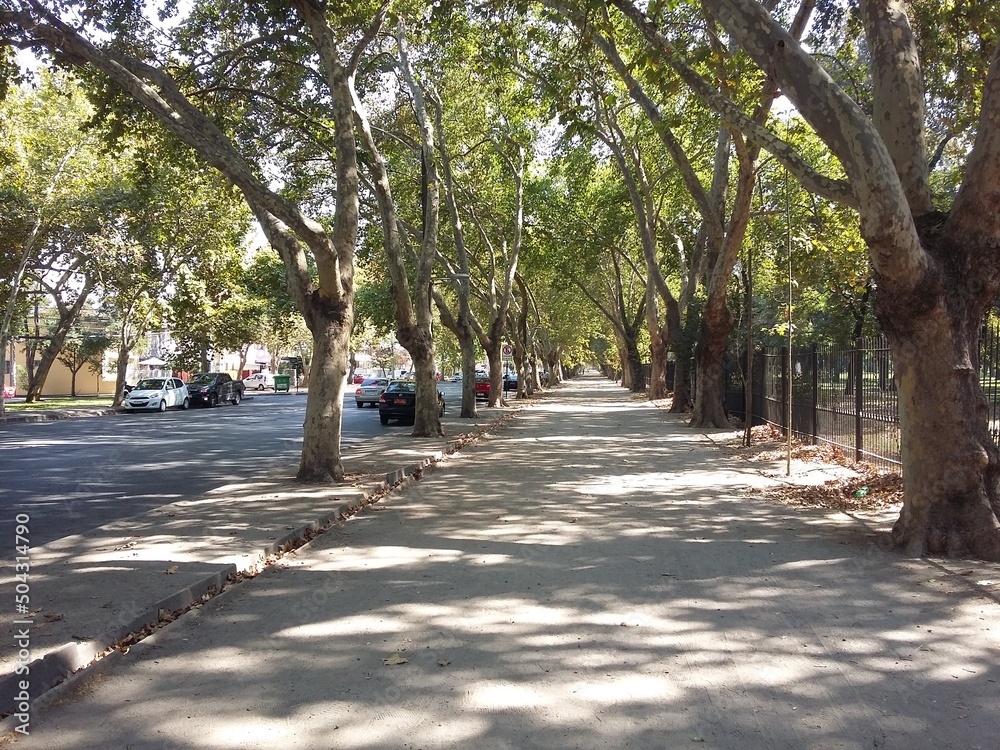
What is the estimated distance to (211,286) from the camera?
122ft

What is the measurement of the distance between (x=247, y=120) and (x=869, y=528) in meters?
13.5

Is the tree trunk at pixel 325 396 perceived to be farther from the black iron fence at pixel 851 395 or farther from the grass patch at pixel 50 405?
the grass patch at pixel 50 405

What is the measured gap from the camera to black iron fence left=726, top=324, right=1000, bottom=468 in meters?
9.43

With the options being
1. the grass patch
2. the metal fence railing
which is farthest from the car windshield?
the grass patch

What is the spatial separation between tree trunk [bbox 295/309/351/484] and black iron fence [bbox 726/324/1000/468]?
676cm

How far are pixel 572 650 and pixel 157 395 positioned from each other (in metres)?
33.6

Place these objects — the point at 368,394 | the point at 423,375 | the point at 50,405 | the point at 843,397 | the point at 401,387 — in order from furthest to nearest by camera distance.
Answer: the point at 368,394 → the point at 50,405 → the point at 401,387 → the point at 423,375 → the point at 843,397

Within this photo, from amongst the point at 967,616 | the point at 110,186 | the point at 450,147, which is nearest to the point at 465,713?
the point at 967,616

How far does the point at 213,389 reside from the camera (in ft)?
134

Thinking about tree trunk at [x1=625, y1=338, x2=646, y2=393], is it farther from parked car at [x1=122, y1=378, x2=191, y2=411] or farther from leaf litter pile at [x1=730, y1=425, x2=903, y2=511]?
leaf litter pile at [x1=730, y1=425, x2=903, y2=511]

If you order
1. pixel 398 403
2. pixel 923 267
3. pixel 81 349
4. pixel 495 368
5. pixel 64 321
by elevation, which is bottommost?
pixel 398 403

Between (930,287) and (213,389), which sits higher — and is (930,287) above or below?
above

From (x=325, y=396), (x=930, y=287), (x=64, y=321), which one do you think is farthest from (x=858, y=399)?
(x=64, y=321)

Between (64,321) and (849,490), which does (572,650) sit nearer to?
(849,490)
